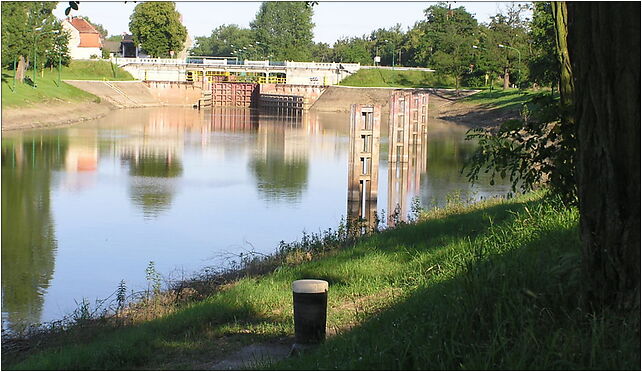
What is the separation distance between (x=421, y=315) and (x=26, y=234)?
15.5m

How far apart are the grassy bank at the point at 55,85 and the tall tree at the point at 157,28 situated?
8.85 metres

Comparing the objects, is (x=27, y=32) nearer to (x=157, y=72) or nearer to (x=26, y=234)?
(x=157, y=72)

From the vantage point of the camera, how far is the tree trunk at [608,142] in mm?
5980

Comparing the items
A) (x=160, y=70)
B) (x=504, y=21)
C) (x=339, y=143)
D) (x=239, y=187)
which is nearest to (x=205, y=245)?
(x=239, y=187)

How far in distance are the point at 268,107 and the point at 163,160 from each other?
53.4m

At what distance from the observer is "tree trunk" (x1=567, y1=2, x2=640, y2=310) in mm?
5980

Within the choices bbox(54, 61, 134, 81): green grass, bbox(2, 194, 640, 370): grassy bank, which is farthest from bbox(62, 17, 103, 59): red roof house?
bbox(2, 194, 640, 370): grassy bank

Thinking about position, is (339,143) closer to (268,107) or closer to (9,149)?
(9,149)

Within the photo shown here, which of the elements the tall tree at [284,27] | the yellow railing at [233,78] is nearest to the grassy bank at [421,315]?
the yellow railing at [233,78]

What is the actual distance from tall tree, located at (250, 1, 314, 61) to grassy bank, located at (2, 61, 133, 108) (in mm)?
32084

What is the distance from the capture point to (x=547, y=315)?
6.15 meters

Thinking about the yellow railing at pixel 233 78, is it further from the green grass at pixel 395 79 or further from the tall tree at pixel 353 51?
the tall tree at pixel 353 51

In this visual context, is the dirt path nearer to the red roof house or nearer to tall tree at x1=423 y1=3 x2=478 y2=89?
tall tree at x1=423 y1=3 x2=478 y2=89

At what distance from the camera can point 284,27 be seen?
128250 millimetres
